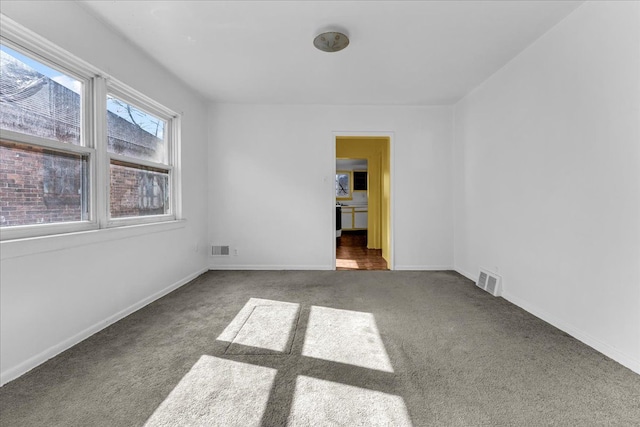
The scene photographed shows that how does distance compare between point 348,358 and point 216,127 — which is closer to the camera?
point 348,358

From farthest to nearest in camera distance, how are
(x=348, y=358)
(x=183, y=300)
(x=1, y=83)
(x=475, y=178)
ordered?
1. (x=475, y=178)
2. (x=183, y=300)
3. (x=348, y=358)
4. (x=1, y=83)

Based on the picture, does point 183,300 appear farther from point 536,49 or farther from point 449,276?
point 536,49

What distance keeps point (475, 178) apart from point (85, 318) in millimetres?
4304

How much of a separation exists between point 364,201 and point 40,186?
8773 millimetres

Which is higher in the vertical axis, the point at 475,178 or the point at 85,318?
the point at 475,178

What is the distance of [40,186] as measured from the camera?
1.91 m

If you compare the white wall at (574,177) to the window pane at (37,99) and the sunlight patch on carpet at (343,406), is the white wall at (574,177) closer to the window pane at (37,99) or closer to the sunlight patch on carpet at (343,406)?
the sunlight patch on carpet at (343,406)

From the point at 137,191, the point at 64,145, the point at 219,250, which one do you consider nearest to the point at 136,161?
the point at 137,191

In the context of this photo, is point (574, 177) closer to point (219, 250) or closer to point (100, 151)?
point (100, 151)

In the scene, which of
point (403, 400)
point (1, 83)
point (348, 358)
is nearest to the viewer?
point (403, 400)

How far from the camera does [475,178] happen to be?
12.2ft

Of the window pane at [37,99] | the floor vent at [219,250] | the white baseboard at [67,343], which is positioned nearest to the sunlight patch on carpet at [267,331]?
the white baseboard at [67,343]

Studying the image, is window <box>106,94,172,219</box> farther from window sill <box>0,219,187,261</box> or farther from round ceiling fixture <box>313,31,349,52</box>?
round ceiling fixture <box>313,31,349,52</box>

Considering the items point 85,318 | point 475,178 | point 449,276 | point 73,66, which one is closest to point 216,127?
point 73,66
